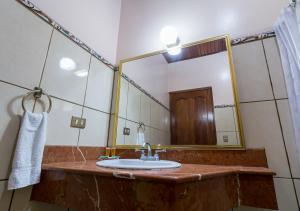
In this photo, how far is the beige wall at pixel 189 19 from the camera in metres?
1.10

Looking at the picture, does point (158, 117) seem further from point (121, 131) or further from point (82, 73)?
point (82, 73)

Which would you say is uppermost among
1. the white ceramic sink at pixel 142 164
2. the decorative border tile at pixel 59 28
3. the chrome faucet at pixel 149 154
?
the decorative border tile at pixel 59 28

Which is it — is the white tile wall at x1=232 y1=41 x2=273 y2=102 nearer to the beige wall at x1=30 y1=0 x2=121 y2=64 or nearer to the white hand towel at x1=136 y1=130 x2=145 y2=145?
the white hand towel at x1=136 y1=130 x2=145 y2=145

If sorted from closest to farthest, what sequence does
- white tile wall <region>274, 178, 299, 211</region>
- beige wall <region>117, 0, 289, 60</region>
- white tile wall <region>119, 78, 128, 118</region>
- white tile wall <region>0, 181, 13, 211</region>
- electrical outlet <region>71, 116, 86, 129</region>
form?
white tile wall <region>0, 181, 13, 211</region> → white tile wall <region>274, 178, 299, 211</region> → electrical outlet <region>71, 116, 86, 129</region> → beige wall <region>117, 0, 289, 60</region> → white tile wall <region>119, 78, 128, 118</region>

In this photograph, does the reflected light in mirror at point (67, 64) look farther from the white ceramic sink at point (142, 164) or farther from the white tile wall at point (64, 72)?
the white ceramic sink at point (142, 164)

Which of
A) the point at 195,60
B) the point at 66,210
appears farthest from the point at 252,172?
the point at 66,210

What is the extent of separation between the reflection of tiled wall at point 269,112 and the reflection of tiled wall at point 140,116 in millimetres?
501

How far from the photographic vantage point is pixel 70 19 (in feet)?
3.53

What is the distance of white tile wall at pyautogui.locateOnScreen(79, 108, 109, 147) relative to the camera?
1081 millimetres

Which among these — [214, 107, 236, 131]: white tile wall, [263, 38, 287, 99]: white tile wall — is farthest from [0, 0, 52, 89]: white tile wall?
[263, 38, 287, 99]: white tile wall

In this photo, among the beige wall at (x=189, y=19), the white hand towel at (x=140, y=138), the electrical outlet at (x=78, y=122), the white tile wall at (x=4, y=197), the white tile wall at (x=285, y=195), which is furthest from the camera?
the white hand towel at (x=140, y=138)

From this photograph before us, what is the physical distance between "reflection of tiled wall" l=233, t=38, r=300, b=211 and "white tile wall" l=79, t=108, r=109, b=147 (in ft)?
3.10

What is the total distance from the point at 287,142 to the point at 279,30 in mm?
622

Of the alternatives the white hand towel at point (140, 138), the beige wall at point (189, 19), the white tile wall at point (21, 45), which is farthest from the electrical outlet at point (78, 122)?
the beige wall at point (189, 19)
